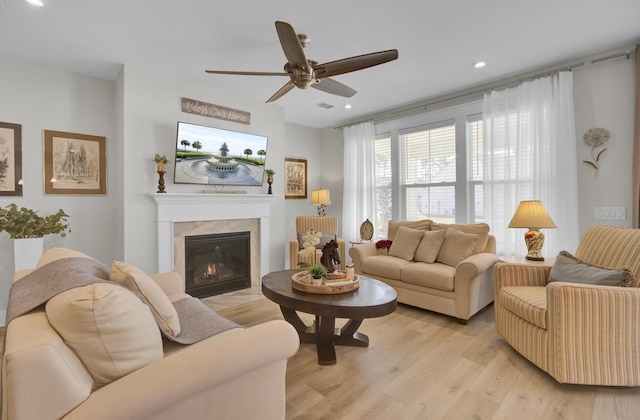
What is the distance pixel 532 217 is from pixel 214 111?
3.66m

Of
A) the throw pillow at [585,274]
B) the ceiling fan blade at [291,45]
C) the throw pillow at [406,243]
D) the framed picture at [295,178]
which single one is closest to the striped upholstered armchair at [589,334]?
the throw pillow at [585,274]

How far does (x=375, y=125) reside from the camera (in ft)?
16.4

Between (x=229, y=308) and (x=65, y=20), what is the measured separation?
9.66ft

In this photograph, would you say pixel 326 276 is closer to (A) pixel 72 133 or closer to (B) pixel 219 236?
(B) pixel 219 236

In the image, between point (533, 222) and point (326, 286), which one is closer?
point (326, 286)

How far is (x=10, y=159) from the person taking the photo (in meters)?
2.98

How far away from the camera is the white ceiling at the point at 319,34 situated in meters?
2.30

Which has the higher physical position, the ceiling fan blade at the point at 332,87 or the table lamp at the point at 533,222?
the ceiling fan blade at the point at 332,87

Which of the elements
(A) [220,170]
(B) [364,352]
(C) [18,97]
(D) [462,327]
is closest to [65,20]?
(C) [18,97]

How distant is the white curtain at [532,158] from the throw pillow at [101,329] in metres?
3.75

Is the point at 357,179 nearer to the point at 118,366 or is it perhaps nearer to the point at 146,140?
the point at 146,140

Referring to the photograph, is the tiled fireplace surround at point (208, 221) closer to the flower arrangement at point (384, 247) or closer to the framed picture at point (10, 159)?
the framed picture at point (10, 159)

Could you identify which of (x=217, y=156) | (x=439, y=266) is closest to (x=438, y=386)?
(x=439, y=266)

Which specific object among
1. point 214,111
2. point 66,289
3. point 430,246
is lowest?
point 430,246
